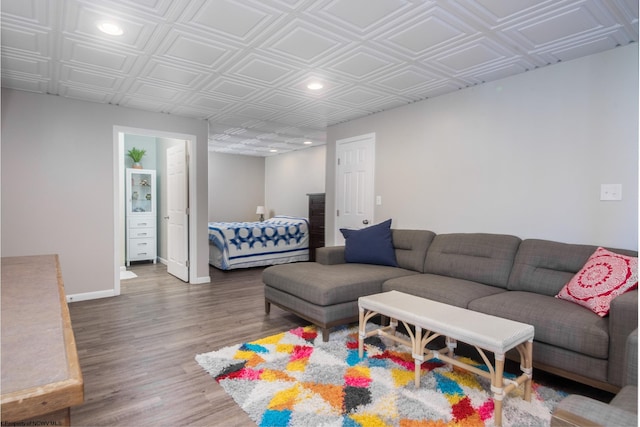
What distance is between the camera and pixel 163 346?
272 centimetres

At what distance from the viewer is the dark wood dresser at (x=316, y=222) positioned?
6.36 metres

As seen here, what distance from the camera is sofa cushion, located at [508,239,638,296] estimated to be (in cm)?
247

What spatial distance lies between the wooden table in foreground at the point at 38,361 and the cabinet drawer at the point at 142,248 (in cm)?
541

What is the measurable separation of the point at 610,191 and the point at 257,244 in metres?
4.84

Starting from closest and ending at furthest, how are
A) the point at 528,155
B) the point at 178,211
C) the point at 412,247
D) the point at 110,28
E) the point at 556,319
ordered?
the point at 556,319, the point at 110,28, the point at 528,155, the point at 412,247, the point at 178,211

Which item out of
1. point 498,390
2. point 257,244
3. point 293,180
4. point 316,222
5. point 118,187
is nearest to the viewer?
point 498,390

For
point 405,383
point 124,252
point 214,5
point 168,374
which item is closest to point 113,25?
point 214,5

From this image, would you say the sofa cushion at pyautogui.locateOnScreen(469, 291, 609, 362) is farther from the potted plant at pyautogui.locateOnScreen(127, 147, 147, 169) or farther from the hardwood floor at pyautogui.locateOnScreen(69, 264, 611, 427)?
the potted plant at pyautogui.locateOnScreen(127, 147, 147, 169)

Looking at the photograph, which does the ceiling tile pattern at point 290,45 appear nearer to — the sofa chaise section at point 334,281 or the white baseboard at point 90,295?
the sofa chaise section at point 334,281

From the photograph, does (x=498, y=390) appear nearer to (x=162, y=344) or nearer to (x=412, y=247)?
(x=412, y=247)

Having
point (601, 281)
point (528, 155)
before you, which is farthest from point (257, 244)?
point (601, 281)

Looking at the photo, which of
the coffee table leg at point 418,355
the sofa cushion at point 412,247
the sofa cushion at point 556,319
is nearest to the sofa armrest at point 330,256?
the sofa cushion at point 412,247

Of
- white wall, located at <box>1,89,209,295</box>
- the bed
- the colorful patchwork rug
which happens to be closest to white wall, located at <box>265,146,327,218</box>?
the bed

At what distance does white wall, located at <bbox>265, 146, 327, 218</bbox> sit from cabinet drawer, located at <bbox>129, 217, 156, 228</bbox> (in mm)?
2817
